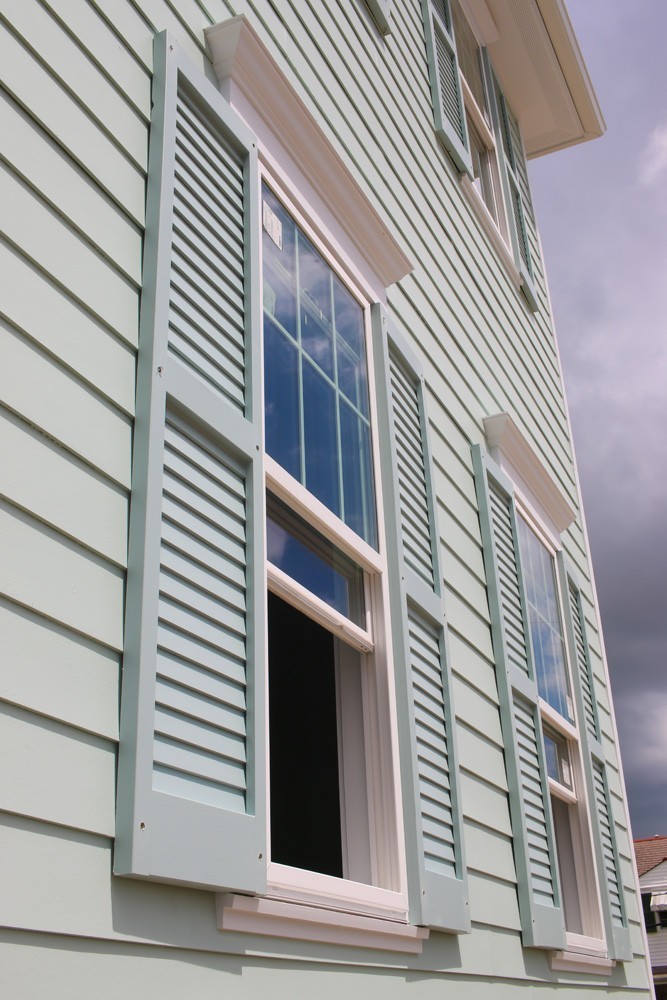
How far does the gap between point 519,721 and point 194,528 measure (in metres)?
2.53

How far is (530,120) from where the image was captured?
7.87 metres

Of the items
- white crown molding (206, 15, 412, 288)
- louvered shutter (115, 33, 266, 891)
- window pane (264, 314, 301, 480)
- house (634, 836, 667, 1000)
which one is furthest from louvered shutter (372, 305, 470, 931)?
house (634, 836, 667, 1000)

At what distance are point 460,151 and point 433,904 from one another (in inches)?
150

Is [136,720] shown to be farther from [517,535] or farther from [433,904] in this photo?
[517,535]

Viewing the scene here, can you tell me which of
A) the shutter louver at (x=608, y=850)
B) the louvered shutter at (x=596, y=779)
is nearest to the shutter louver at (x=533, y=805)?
the louvered shutter at (x=596, y=779)

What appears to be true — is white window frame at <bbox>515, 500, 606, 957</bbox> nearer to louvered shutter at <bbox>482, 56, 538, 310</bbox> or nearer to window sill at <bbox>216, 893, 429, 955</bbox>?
louvered shutter at <bbox>482, 56, 538, 310</bbox>

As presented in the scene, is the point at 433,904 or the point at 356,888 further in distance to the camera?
the point at 433,904

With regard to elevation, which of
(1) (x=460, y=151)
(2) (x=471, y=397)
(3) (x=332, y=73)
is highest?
(1) (x=460, y=151)

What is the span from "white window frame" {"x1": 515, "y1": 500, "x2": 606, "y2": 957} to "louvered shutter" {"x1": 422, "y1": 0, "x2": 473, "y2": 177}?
1.75 metres

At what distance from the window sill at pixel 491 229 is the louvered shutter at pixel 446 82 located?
78 mm

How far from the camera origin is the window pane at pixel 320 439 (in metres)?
2.84

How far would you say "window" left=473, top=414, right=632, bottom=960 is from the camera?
402 centimetres

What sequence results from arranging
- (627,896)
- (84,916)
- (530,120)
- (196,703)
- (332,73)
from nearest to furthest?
(84,916) < (196,703) < (332,73) < (627,896) < (530,120)

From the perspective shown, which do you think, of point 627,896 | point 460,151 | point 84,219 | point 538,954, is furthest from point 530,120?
point 84,219
